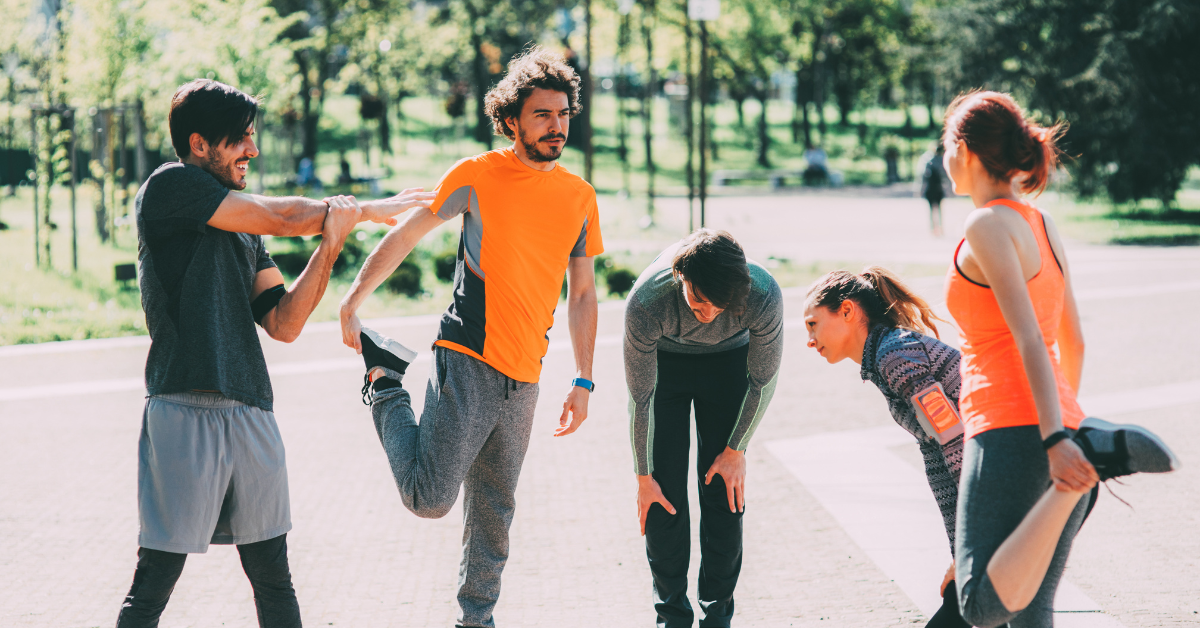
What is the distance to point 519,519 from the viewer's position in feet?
16.5

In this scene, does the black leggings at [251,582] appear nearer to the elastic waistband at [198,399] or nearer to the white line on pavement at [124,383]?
the elastic waistband at [198,399]

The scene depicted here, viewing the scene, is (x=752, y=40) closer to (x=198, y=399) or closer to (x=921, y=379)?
(x=921, y=379)

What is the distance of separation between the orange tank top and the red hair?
0.10 m

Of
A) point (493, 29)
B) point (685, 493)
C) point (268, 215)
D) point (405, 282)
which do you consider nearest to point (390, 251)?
point (268, 215)

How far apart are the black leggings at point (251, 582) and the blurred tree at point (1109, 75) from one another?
23.8 metres

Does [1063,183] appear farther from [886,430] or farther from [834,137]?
[834,137]

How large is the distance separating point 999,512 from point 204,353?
6.67ft

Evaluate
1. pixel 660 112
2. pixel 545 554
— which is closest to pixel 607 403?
pixel 545 554

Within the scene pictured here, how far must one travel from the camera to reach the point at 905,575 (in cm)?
426

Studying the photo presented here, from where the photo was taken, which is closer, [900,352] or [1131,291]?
[900,352]

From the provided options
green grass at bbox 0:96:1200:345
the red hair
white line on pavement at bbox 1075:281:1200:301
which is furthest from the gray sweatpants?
white line on pavement at bbox 1075:281:1200:301

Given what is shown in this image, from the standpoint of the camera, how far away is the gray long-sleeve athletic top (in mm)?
3279

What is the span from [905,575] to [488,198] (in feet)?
8.00

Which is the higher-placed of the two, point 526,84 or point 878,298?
point 526,84
